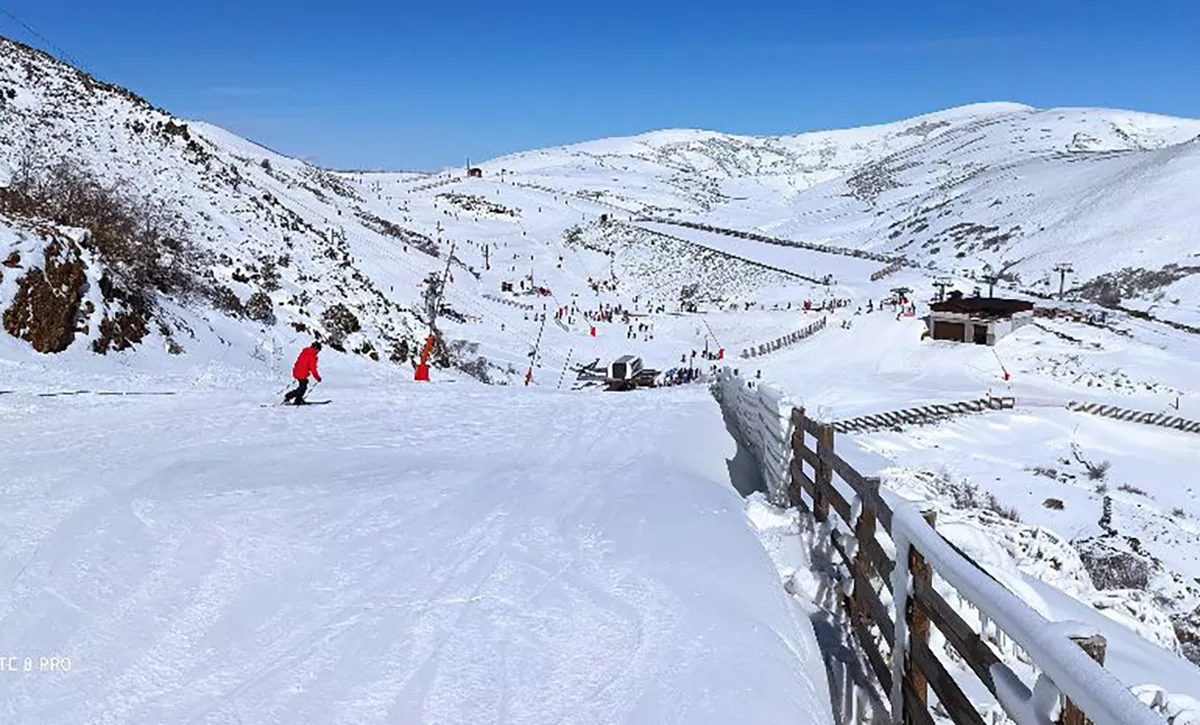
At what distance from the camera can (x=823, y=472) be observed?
28.2ft

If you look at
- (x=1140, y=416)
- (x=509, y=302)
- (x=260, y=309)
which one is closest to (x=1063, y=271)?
(x=1140, y=416)

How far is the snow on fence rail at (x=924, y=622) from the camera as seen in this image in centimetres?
301

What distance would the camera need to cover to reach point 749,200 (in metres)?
173

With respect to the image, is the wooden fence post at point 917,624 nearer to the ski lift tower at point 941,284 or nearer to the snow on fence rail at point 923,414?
the snow on fence rail at point 923,414

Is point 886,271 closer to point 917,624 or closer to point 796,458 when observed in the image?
point 796,458

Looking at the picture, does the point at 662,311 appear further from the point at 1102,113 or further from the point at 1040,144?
the point at 1102,113

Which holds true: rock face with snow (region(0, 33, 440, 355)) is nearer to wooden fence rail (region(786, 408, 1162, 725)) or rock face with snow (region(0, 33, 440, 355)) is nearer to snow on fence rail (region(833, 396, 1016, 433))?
wooden fence rail (region(786, 408, 1162, 725))

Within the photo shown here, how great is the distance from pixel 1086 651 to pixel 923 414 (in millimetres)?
31811

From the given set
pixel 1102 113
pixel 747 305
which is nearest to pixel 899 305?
pixel 747 305

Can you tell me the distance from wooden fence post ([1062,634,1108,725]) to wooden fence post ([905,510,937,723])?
160 cm

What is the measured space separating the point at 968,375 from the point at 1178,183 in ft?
194

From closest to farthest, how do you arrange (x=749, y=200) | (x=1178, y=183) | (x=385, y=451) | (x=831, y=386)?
(x=385, y=451)
(x=831, y=386)
(x=1178, y=183)
(x=749, y=200)

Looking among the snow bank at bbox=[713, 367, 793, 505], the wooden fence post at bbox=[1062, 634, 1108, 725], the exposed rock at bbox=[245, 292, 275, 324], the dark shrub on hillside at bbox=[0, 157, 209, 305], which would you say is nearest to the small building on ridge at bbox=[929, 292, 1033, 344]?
the snow bank at bbox=[713, 367, 793, 505]

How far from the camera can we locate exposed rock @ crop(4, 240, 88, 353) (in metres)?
16.7
